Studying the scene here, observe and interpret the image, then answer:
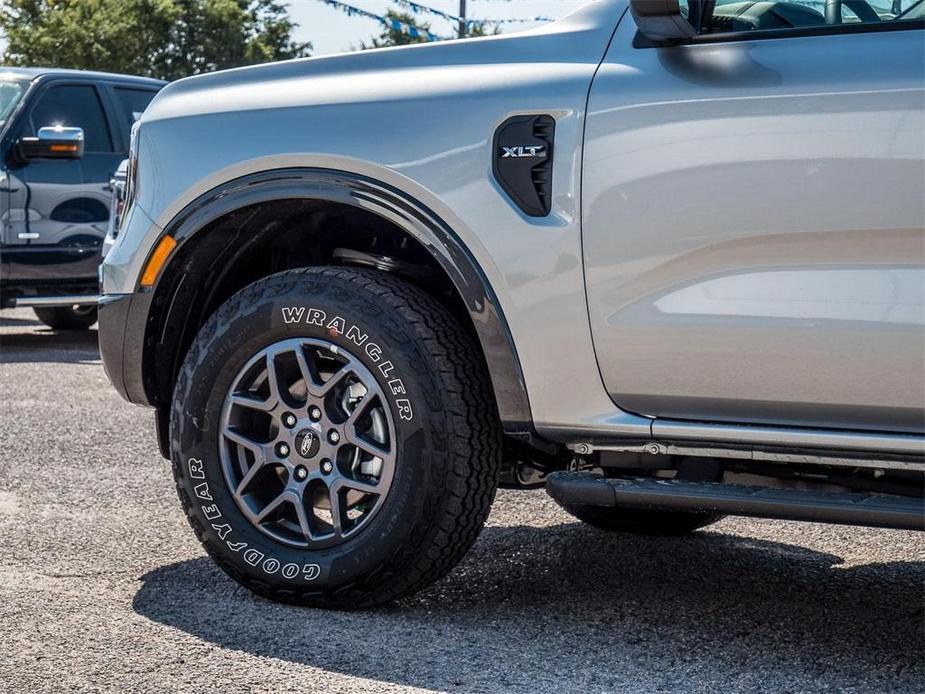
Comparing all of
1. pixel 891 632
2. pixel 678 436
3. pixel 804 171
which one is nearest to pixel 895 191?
pixel 804 171

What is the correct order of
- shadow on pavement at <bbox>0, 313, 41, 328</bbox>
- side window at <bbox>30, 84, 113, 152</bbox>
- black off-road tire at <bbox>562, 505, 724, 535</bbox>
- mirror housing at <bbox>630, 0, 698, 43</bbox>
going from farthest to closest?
shadow on pavement at <bbox>0, 313, 41, 328</bbox>, side window at <bbox>30, 84, 113, 152</bbox>, black off-road tire at <bbox>562, 505, 724, 535</bbox>, mirror housing at <bbox>630, 0, 698, 43</bbox>

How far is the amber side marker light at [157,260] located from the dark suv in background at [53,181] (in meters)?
6.32

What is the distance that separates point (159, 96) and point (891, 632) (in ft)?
7.98

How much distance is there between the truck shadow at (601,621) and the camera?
3.00 m

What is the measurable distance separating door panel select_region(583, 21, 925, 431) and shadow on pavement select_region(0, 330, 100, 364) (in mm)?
6762

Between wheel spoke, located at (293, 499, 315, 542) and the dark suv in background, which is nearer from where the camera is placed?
wheel spoke, located at (293, 499, 315, 542)

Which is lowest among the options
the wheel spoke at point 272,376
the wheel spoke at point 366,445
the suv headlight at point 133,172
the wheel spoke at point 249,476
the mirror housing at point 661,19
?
the wheel spoke at point 249,476

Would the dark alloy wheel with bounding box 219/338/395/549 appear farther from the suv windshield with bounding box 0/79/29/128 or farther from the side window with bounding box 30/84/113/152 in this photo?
the side window with bounding box 30/84/113/152

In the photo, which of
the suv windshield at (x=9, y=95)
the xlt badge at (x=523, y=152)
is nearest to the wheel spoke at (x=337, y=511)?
the xlt badge at (x=523, y=152)

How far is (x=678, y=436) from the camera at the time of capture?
3.06 meters

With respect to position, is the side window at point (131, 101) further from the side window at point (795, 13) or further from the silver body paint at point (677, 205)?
the side window at point (795, 13)

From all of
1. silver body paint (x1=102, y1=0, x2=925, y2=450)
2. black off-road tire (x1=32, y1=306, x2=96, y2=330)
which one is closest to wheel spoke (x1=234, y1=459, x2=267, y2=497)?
silver body paint (x1=102, y1=0, x2=925, y2=450)

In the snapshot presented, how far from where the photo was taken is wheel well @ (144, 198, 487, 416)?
362 centimetres

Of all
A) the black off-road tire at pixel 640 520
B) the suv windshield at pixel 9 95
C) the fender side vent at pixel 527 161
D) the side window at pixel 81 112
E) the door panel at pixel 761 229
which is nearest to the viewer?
the door panel at pixel 761 229
